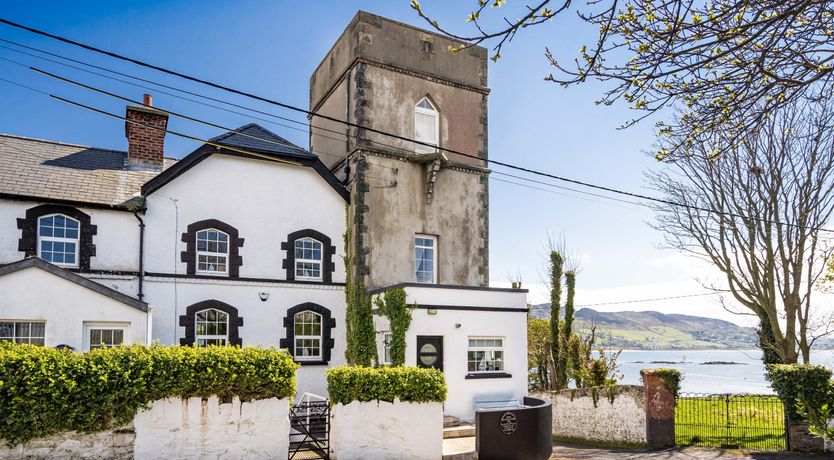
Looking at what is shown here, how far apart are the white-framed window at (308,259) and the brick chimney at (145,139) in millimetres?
5258

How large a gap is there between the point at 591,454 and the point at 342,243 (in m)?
9.72

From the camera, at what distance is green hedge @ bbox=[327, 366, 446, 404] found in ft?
42.9

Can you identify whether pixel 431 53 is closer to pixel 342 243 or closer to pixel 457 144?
pixel 457 144

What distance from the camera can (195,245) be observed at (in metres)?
18.3

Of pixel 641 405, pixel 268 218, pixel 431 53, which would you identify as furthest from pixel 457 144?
pixel 641 405

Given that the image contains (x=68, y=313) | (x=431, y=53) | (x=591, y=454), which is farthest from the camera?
(x=431, y=53)

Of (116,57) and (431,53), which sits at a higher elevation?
(431,53)

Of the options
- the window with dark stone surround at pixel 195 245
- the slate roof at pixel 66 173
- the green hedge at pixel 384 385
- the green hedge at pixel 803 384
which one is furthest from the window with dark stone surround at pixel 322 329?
the green hedge at pixel 803 384

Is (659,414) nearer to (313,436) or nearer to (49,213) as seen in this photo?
(313,436)

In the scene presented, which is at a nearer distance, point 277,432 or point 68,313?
point 277,432

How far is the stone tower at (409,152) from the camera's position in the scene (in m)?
20.2

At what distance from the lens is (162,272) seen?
17828mm

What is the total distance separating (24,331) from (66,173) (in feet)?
18.5

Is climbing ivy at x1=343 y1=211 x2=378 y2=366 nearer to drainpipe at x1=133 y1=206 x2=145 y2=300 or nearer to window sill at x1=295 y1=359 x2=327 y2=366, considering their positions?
window sill at x1=295 y1=359 x2=327 y2=366
